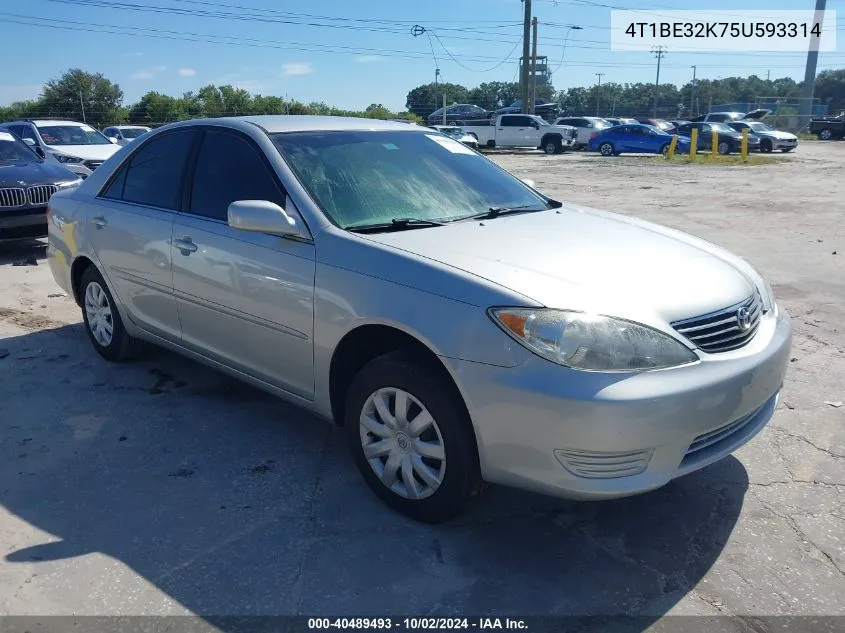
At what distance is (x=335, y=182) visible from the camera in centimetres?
Answer: 362

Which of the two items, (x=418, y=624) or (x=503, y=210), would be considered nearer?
(x=418, y=624)

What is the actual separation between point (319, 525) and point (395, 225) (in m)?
1.39

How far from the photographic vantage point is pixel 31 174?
29.8 ft

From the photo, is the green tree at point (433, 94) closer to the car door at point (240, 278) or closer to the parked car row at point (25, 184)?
the parked car row at point (25, 184)

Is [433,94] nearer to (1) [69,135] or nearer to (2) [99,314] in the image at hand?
(1) [69,135]

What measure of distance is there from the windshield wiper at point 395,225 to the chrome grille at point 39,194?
7047mm

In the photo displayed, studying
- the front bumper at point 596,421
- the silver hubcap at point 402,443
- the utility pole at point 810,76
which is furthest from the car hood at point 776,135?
the silver hubcap at point 402,443

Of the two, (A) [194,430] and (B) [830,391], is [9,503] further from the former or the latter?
(B) [830,391]

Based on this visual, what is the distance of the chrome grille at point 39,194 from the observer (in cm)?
877

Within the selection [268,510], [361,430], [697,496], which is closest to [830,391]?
[697,496]

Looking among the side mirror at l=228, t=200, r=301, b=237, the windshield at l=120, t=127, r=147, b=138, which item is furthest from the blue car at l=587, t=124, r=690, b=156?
the side mirror at l=228, t=200, r=301, b=237

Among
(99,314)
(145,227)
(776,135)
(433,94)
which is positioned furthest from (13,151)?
(433,94)

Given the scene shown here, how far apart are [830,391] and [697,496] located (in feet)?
5.79

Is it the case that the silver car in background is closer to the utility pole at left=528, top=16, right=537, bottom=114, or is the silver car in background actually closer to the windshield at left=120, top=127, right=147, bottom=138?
the windshield at left=120, top=127, right=147, bottom=138
